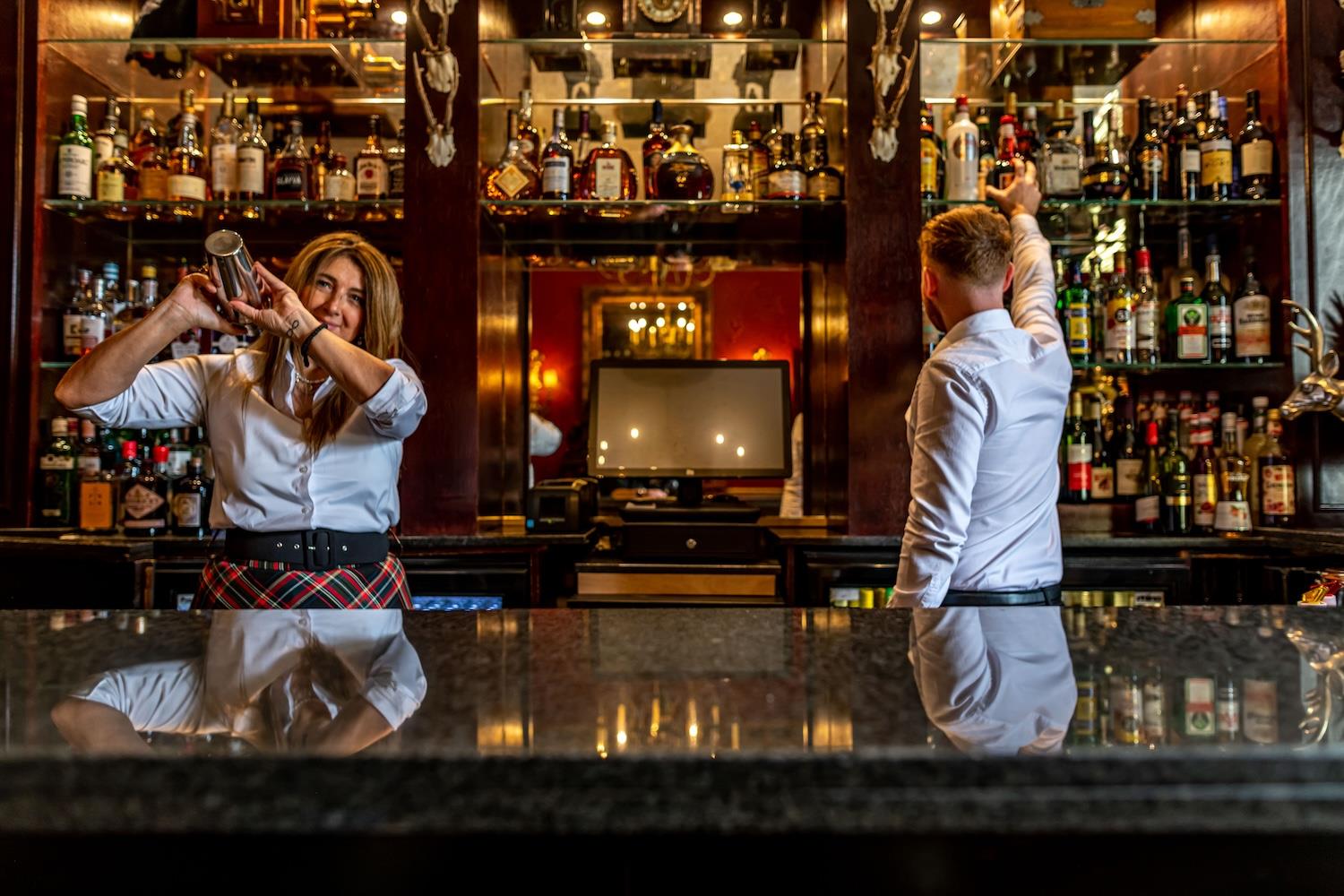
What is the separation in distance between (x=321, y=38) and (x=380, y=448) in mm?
1660

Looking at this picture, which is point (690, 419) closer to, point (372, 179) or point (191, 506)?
point (372, 179)

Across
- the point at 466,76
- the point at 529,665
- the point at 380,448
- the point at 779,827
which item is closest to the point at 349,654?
the point at 529,665

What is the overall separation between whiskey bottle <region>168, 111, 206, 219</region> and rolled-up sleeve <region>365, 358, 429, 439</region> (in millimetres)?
1482

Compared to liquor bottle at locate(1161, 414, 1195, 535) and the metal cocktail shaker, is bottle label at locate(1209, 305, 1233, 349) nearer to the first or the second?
liquor bottle at locate(1161, 414, 1195, 535)

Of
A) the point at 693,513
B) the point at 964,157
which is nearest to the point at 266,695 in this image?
the point at 693,513

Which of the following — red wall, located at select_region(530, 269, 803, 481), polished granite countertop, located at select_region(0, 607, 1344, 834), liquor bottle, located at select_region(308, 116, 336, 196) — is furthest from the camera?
red wall, located at select_region(530, 269, 803, 481)

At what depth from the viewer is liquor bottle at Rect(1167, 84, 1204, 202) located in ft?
9.05

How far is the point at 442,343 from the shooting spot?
8.56 ft

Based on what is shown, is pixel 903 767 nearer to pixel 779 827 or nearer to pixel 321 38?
pixel 779 827

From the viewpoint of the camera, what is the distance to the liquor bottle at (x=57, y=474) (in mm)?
2717

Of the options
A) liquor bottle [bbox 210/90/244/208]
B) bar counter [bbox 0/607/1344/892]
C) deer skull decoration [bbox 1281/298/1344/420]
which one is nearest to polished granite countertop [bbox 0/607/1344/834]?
bar counter [bbox 0/607/1344/892]

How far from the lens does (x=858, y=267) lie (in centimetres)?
261

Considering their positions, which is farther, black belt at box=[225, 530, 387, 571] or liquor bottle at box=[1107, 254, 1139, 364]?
liquor bottle at box=[1107, 254, 1139, 364]

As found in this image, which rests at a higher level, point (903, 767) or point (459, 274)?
point (459, 274)
